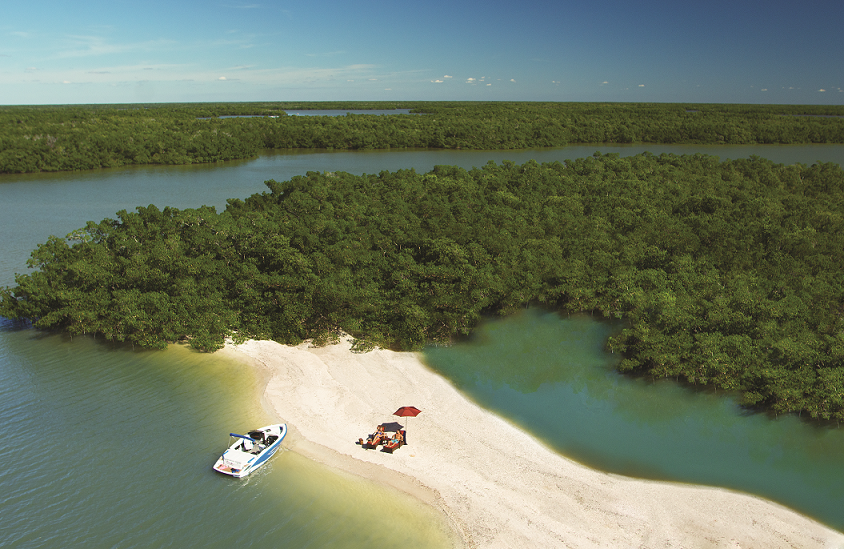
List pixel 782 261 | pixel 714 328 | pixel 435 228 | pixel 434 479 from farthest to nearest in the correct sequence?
1. pixel 435 228
2. pixel 782 261
3. pixel 714 328
4. pixel 434 479

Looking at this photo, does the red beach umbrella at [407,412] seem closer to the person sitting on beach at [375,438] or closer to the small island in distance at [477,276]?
the person sitting on beach at [375,438]

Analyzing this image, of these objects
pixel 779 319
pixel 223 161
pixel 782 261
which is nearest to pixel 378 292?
pixel 779 319

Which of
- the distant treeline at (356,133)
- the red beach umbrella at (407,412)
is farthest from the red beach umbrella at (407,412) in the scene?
the distant treeline at (356,133)

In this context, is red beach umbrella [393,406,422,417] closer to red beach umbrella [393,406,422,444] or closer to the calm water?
red beach umbrella [393,406,422,444]

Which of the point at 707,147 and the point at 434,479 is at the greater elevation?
the point at 707,147

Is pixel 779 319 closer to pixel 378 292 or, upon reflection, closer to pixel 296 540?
pixel 378 292
